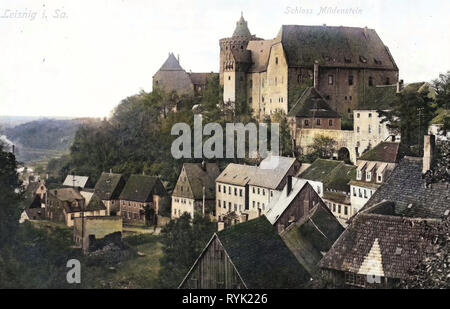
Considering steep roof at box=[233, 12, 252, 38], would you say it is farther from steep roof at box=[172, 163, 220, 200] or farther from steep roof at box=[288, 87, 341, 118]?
steep roof at box=[172, 163, 220, 200]

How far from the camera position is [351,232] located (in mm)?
19094

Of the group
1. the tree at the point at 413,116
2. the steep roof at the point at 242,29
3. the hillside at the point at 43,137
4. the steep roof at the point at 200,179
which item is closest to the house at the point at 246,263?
the hillside at the point at 43,137

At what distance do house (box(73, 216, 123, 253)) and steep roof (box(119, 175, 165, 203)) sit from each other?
192 inches

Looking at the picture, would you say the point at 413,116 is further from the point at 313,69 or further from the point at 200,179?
the point at 313,69

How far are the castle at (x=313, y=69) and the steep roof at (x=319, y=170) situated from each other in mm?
14757

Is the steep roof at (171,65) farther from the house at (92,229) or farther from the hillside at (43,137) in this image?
the house at (92,229)

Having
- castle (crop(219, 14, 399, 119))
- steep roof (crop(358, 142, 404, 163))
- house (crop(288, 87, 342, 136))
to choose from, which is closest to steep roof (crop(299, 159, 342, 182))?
steep roof (crop(358, 142, 404, 163))

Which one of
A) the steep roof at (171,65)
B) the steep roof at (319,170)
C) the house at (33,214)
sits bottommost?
the house at (33,214)

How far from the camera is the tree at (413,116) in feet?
128

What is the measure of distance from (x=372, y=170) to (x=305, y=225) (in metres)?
10.4

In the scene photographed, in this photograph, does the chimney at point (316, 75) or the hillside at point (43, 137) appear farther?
the chimney at point (316, 75)

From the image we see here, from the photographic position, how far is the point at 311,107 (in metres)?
53.5

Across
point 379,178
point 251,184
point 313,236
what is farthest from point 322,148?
point 313,236
